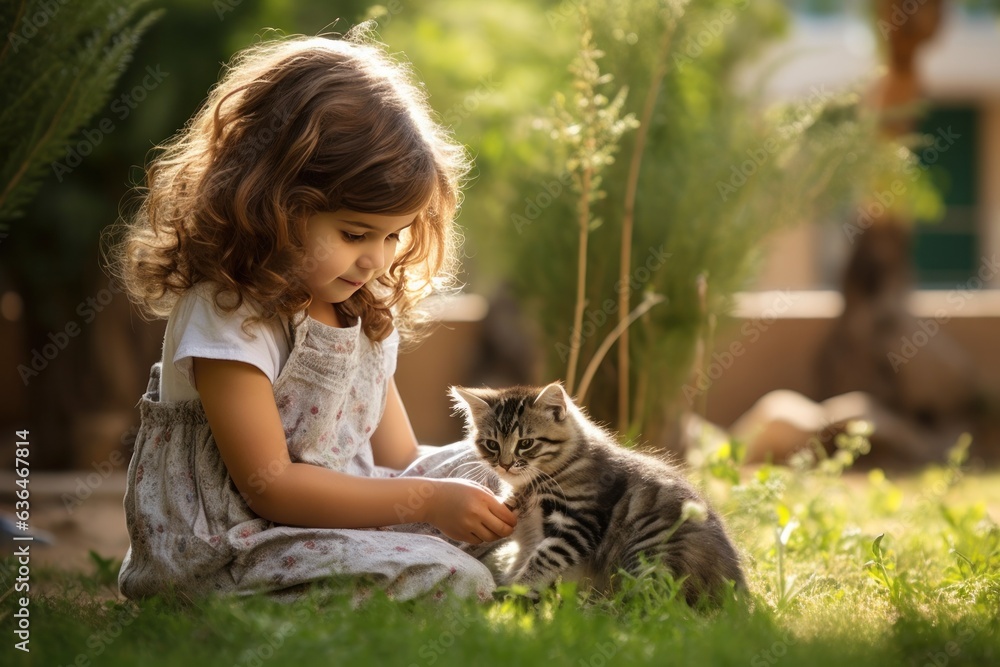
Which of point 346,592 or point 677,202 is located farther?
point 677,202

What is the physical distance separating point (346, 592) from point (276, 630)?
32cm

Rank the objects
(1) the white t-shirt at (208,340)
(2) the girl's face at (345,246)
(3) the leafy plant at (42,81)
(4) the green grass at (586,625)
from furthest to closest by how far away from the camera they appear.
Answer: (3) the leafy plant at (42,81) < (2) the girl's face at (345,246) < (1) the white t-shirt at (208,340) < (4) the green grass at (586,625)

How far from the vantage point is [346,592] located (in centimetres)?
248

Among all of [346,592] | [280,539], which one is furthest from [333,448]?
[346,592]

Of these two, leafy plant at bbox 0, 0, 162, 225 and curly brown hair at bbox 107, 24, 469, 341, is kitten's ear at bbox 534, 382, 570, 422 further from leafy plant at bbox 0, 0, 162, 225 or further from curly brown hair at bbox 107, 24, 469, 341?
leafy plant at bbox 0, 0, 162, 225

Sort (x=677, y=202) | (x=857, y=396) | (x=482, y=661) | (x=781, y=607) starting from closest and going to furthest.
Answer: (x=482, y=661) → (x=781, y=607) → (x=677, y=202) → (x=857, y=396)

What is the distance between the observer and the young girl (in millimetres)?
2615

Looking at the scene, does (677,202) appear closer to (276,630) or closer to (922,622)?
(922,622)

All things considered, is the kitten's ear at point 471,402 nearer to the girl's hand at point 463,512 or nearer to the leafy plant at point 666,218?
the girl's hand at point 463,512

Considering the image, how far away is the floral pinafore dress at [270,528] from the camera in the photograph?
8.52ft

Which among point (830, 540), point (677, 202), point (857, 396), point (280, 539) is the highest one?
point (677, 202)

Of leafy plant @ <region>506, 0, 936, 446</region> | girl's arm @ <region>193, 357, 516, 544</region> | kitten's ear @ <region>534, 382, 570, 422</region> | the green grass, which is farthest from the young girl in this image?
leafy plant @ <region>506, 0, 936, 446</region>

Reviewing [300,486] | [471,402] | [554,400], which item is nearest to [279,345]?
[300,486]

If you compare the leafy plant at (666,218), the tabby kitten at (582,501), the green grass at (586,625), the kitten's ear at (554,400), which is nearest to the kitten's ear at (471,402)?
the tabby kitten at (582,501)
